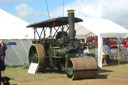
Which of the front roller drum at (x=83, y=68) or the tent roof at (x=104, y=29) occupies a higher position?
the tent roof at (x=104, y=29)

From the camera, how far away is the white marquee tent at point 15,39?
1286 centimetres

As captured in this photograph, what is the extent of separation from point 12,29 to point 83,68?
7.37 metres

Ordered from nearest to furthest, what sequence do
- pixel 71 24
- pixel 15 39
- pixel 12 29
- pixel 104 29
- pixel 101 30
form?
1. pixel 71 24
2. pixel 101 30
3. pixel 104 29
4. pixel 15 39
5. pixel 12 29

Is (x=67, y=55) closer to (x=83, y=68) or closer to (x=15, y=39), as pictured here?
(x=83, y=68)

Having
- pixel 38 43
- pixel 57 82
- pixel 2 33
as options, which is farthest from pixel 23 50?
pixel 57 82

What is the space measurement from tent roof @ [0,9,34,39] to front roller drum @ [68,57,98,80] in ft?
21.1

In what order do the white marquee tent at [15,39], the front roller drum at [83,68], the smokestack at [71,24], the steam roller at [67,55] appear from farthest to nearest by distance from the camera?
the white marquee tent at [15,39], the smokestack at [71,24], the steam roller at [67,55], the front roller drum at [83,68]

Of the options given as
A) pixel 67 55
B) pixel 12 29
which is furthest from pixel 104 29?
pixel 12 29

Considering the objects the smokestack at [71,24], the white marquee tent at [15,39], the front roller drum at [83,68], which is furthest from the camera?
the white marquee tent at [15,39]

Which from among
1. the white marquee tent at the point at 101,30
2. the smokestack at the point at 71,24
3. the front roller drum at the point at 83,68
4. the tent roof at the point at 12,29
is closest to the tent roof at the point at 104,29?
the white marquee tent at the point at 101,30

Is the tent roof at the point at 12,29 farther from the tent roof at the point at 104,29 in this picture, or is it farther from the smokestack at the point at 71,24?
the smokestack at the point at 71,24

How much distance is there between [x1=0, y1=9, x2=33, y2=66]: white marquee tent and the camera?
12859 mm

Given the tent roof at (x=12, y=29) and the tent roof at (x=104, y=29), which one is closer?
the tent roof at (x=104, y=29)

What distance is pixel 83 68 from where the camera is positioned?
7281 mm
